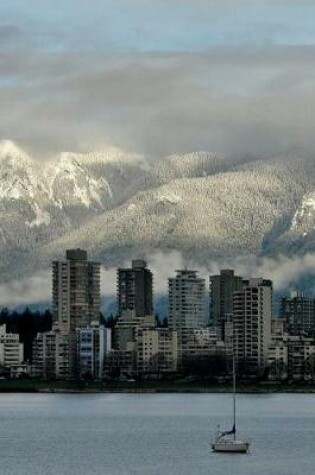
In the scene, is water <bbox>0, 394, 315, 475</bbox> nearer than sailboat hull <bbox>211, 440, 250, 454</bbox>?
Yes

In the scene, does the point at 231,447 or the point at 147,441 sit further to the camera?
the point at 147,441

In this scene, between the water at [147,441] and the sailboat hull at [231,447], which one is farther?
the sailboat hull at [231,447]

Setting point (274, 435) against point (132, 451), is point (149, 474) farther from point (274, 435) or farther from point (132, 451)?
point (274, 435)

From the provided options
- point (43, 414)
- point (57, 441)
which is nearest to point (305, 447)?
point (57, 441)

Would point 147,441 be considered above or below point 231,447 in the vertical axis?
above
